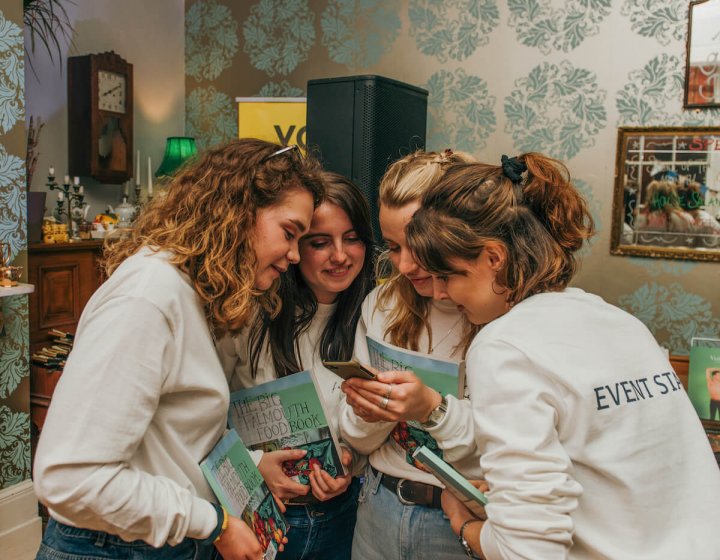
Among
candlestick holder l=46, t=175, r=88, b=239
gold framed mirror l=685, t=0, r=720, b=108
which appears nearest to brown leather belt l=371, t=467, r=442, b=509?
gold framed mirror l=685, t=0, r=720, b=108

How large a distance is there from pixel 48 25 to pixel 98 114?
0.49 metres

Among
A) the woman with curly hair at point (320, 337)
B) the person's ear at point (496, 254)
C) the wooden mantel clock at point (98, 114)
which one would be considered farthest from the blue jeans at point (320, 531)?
the wooden mantel clock at point (98, 114)

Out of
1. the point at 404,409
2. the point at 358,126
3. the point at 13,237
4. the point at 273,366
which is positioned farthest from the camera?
the point at 13,237

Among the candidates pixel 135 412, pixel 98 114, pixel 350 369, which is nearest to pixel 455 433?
pixel 350 369

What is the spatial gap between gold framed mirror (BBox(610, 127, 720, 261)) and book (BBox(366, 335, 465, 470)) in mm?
2187

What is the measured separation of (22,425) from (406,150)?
6.66 feet

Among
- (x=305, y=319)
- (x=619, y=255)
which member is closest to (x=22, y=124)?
(x=305, y=319)

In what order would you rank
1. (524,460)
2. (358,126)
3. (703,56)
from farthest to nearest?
(703,56) < (358,126) < (524,460)

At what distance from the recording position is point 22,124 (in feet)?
9.14

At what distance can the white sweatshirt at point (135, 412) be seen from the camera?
101cm

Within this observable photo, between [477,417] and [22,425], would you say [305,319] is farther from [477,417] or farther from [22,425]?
[22,425]

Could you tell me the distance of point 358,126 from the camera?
2.57m

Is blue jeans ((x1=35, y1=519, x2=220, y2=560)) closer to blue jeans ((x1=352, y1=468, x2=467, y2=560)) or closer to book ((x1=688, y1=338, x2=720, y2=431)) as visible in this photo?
blue jeans ((x1=352, y1=468, x2=467, y2=560))

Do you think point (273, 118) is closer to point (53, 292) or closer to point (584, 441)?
point (53, 292)
